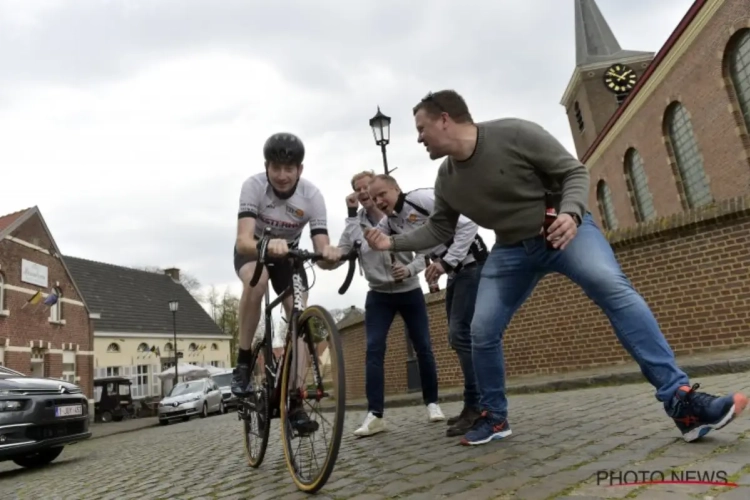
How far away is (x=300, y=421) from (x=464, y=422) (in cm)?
153

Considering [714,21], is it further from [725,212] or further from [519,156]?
[519,156]

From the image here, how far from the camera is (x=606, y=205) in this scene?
32.1m

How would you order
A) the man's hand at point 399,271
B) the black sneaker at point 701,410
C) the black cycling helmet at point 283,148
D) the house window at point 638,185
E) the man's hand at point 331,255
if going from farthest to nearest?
the house window at point 638,185, the man's hand at point 399,271, the black cycling helmet at point 283,148, the man's hand at point 331,255, the black sneaker at point 701,410

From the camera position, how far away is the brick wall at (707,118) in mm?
17234

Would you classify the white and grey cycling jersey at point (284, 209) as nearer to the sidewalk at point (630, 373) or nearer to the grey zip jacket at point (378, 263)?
the grey zip jacket at point (378, 263)

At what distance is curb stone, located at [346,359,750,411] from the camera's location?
607 centimetres

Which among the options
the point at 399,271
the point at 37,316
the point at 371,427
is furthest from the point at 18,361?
the point at 399,271

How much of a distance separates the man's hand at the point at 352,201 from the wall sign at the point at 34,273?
23240mm

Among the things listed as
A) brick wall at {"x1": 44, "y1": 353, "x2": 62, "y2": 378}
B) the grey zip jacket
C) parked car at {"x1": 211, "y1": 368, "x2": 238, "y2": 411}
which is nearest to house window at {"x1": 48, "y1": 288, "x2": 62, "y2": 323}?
brick wall at {"x1": 44, "y1": 353, "x2": 62, "y2": 378}

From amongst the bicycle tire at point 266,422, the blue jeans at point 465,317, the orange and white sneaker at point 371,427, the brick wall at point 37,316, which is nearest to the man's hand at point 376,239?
the blue jeans at point 465,317

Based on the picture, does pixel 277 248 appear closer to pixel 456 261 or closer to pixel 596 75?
pixel 456 261

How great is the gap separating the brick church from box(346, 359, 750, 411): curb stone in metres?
1.70

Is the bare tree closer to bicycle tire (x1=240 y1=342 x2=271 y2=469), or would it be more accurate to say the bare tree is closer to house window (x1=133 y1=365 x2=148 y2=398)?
house window (x1=133 y1=365 x2=148 y2=398)

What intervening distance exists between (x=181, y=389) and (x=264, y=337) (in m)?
23.1
